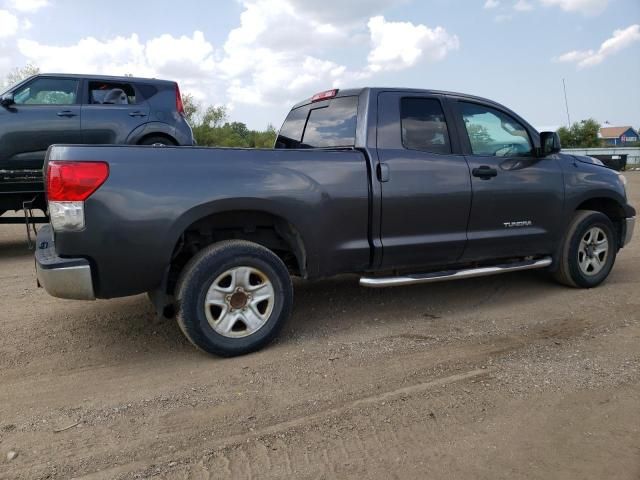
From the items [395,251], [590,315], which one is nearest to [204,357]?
[395,251]

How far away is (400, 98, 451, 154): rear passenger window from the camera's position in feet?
14.5

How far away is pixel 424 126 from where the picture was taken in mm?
4527

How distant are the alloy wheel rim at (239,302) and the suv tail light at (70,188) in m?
0.95

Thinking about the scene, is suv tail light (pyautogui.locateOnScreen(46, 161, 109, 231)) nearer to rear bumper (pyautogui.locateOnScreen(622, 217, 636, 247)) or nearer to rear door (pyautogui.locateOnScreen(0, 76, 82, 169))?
rear door (pyautogui.locateOnScreen(0, 76, 82, 169))

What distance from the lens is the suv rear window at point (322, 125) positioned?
4.46 metres

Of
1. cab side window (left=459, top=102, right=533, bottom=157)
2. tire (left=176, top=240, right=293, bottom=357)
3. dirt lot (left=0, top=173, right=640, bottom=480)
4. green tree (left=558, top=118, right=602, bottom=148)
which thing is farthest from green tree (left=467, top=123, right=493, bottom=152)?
green tree (left=558, top=118, right=602, bottom=148)

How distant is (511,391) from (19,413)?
2804 millimetres

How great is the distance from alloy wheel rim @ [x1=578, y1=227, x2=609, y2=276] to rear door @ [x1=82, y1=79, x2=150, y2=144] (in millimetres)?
5969

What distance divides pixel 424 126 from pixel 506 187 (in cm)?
93

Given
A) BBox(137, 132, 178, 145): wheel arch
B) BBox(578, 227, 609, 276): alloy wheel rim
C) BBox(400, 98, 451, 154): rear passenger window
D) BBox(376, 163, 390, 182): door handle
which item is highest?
BBox(137, 132, 178, 145): wheel arch

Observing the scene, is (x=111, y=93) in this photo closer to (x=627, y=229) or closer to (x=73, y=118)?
(x=73, y=118)

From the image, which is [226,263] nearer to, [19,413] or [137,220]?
[137,220]

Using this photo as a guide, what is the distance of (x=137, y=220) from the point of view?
11.0 ft

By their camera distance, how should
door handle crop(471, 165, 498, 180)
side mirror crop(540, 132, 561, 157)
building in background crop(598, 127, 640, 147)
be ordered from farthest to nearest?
building in background crop(598, 127, 640, 147) → side mirror crop(540, 132, 561, 157) → door handle crop(471, 165, 498, 180)
